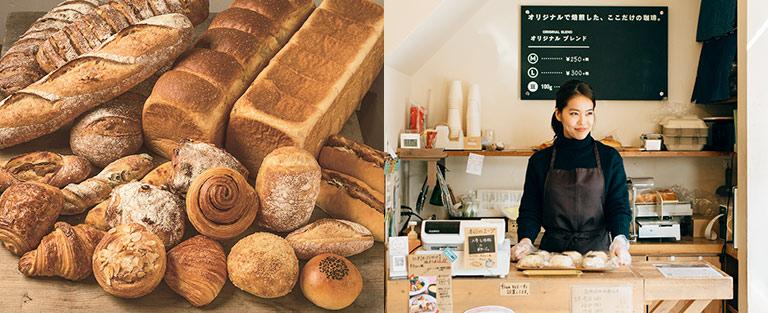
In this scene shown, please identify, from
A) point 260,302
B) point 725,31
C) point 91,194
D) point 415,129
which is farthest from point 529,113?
point 91,194

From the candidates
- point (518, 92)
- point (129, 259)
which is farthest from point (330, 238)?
point (518, 92)

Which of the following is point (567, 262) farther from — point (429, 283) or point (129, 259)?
point (129, 259)

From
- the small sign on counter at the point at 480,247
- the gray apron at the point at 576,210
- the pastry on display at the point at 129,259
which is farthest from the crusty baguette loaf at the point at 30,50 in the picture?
the gray apron at the point at 576,210

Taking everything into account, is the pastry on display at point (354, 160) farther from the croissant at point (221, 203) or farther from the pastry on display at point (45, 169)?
the pastry on display at point (45, 169)

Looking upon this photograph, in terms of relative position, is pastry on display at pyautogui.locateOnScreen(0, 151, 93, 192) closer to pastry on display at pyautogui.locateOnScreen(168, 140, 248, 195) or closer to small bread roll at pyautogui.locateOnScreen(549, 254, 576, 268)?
pastry on display at pyautogui.locateOnScreen(168, 140, 248, 195)

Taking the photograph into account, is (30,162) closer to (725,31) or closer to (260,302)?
(260,302)

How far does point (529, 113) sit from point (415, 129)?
2.75 ft

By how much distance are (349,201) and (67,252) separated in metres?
0.91

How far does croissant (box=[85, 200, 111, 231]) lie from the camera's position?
85.0 inches

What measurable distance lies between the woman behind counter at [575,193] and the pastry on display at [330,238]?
0.66m

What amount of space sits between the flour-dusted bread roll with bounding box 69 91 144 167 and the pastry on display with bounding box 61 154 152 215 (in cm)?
3

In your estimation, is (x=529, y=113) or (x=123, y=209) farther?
(x=529, y=113)

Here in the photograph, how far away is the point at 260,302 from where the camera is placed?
2186 mm

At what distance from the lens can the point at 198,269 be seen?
2141mm
